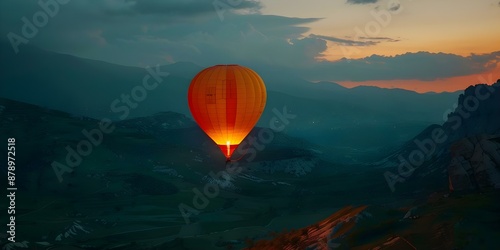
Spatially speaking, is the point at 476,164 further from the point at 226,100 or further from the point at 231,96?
the point at 226,100

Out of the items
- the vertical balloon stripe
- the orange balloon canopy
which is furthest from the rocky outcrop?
the vertical balloon stripe

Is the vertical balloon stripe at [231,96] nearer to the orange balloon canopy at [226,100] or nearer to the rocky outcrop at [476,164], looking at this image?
the orange balloon canopy at [226,100]

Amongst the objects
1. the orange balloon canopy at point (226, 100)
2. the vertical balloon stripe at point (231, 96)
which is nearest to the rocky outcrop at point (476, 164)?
the orange balloon canopy at point (226, 100)

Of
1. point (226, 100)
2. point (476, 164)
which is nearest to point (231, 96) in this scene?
point (226, 100)

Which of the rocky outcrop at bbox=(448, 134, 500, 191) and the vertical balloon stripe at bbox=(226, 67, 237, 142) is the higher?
the vertical balloon stripe at bbox=(226, 67, 237, 142)

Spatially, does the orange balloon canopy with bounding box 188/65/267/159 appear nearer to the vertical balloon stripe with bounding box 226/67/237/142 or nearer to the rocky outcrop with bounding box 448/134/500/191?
the vertical balloon stripe with bounding box 226/67/237/142
